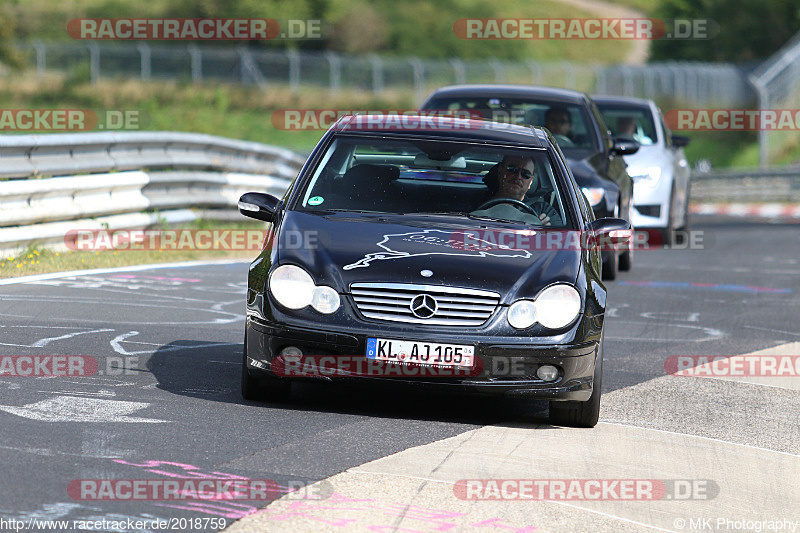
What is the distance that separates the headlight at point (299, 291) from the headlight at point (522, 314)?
858mm

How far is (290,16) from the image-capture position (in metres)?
69.8

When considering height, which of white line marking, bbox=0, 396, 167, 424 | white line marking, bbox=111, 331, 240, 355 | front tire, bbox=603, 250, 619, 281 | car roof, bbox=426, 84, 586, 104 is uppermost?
car roof, bbox=426, 84, 586, 104

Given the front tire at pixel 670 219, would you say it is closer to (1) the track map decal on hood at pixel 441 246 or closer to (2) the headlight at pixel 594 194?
(2) the headlight at pixel 594 194

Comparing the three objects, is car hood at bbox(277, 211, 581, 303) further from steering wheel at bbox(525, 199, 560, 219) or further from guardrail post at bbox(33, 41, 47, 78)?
guardrail post at bbox(33, 41, 47, 78)

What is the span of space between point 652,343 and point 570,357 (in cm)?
352

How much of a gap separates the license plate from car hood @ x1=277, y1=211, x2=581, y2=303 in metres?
0.31

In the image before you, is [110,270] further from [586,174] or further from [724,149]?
[724,149]

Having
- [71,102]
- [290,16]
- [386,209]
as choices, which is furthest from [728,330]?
[290,16]

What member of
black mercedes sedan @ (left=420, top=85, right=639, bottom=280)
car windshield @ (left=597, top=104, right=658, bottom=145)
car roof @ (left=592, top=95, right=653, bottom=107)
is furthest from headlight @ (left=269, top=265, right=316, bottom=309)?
car roof @ (left=592, top=95, right=653, bottom=107)

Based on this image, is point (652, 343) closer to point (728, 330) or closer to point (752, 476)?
point (728, 330)

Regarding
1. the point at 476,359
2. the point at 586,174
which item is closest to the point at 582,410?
the point at 476,359

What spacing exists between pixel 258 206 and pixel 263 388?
1169mm

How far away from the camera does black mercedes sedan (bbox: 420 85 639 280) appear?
13.6 metres

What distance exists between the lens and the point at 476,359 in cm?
680
